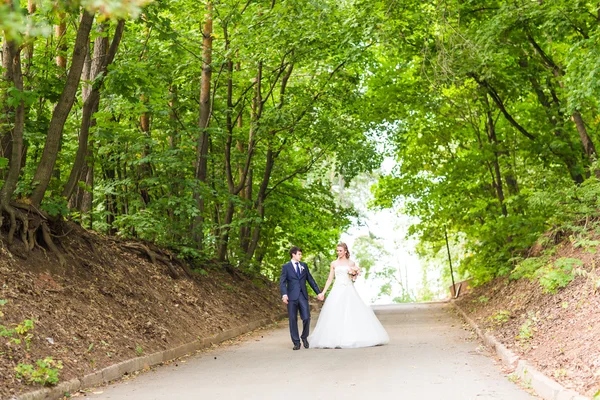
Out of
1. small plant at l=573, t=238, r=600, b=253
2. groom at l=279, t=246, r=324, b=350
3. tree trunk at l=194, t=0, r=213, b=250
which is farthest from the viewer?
tree trunk at l=194, t=0, r=213, b=250

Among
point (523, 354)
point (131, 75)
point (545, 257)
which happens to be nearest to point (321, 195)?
point (545, 257)

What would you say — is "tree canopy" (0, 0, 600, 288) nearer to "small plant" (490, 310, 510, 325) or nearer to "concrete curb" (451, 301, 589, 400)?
"small plant" (490, 310, 510, 325)

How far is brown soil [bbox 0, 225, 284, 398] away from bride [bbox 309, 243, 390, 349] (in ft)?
8.53

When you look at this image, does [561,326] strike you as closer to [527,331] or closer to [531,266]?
[527,331]

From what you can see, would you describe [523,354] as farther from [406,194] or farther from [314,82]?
[406,194]

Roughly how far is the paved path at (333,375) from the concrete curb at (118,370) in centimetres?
26

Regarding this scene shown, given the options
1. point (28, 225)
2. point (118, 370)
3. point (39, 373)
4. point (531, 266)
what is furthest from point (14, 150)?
point (531, 266)

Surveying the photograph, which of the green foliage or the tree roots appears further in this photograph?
the green foliage

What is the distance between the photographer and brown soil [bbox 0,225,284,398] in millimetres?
Result: 9531

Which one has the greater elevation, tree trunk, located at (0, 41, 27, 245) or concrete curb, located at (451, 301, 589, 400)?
tree trunk, located at (0, 41, 27, 245)

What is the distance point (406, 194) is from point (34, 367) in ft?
73.6

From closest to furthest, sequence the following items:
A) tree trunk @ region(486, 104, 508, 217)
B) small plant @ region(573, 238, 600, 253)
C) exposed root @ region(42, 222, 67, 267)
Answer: exposed root @ region(42, 222, 67, 267), small plant @ region(573, 238, 600, 253), tree trunk @ region(486, 104, 508, 217)

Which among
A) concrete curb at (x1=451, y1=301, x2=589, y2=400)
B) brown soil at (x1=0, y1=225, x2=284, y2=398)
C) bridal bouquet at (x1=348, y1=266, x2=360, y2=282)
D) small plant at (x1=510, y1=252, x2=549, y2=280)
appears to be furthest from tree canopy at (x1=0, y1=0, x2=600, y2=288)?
concrete curb at (x1=451, y1=301, x2=589, y2=400)

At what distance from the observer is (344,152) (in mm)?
25859
